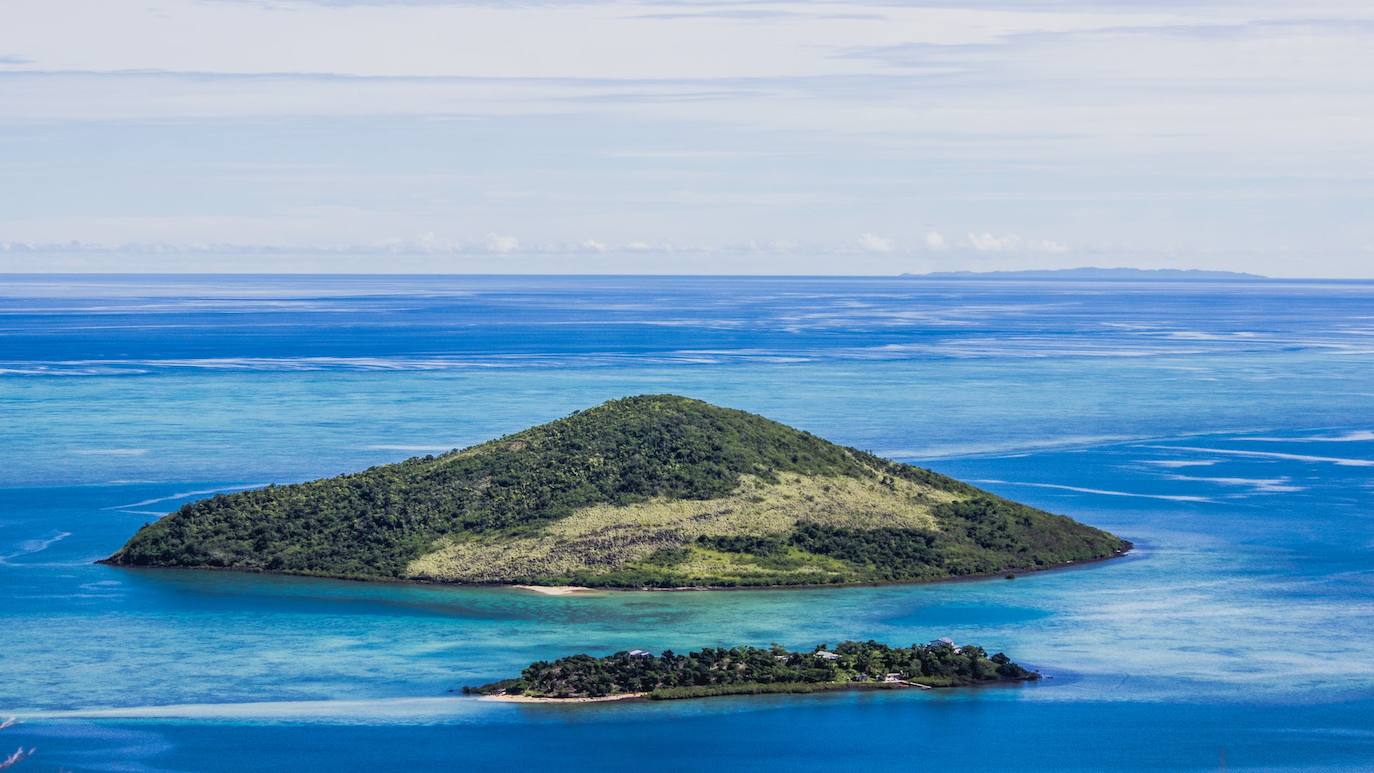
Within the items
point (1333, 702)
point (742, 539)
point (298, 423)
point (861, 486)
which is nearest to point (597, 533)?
point (742, 539)

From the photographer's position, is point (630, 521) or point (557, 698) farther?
point (630, 521)

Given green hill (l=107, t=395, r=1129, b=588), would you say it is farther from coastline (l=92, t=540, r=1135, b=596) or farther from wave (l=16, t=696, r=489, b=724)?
wave (l=16, t=696, r=489, b=724)

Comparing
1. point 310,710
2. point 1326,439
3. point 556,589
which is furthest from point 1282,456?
point 310,710

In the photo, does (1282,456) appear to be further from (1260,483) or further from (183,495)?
(183,495)

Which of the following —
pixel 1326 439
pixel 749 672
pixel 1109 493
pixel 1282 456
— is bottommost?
pixel 749 672

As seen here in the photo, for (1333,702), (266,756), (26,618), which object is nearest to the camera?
(266,756)

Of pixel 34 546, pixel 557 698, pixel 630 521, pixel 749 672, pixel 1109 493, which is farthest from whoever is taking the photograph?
pixel 1109 493

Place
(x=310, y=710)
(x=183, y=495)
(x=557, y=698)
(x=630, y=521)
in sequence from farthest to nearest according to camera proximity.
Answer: (x=183, y=495) → (x=630, y=521) → (x=557, y=698) → (x=310, y=710)

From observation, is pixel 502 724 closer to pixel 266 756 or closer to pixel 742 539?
pixel 266 756
